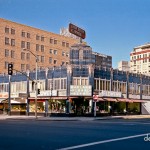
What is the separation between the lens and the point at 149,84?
6781cm

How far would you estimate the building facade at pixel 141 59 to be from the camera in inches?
6486

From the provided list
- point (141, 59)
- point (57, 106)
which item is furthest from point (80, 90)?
point (141, 59)

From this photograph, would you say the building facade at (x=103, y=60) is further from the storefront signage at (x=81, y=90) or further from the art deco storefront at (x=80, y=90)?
the storefront signage at (x=81, y=90)

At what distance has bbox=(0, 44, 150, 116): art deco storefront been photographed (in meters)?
54.1

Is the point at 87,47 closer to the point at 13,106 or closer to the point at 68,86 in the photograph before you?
the point at 68,86

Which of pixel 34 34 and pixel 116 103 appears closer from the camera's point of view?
pixel 116 103

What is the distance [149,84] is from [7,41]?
37226 millimetres

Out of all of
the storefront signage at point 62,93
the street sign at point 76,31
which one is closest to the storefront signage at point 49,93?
the storefront signage at point 62,93

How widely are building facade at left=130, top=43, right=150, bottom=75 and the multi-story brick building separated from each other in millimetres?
74981

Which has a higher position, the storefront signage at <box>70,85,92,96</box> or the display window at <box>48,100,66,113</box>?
the storefront signage at <box>70,85,92,96</box>

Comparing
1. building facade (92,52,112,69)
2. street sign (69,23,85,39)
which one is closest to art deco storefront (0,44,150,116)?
street sign (69,23,85,39)

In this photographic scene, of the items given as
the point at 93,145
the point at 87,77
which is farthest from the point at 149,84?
the point at 93,145

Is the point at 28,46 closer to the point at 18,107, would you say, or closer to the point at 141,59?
the point at 18,107

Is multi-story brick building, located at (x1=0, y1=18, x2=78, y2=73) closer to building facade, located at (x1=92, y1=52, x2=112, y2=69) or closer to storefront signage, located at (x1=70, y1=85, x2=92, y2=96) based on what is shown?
storefront signage, located at (x1=70, y1=85, x2=92, y2=96)
